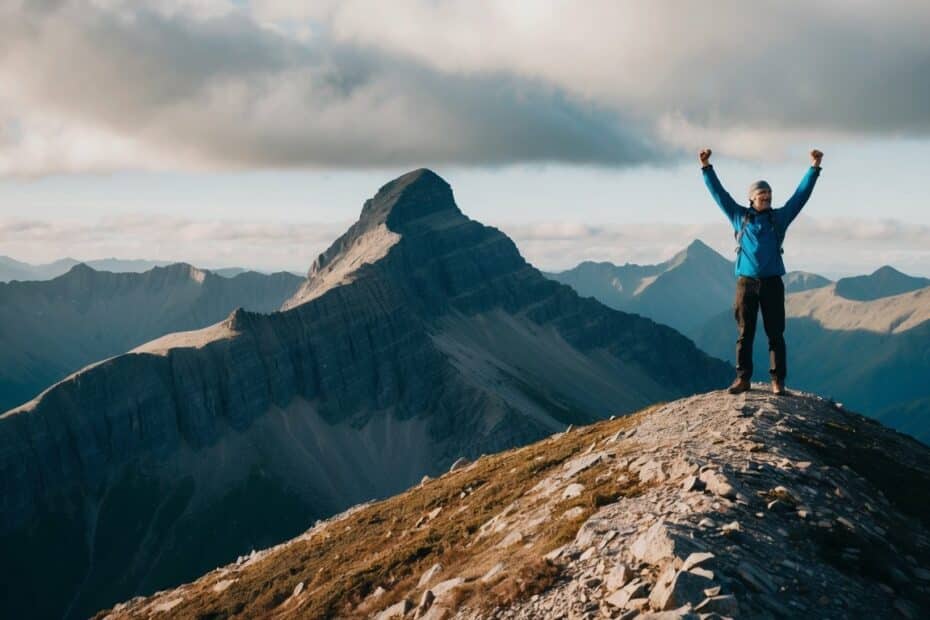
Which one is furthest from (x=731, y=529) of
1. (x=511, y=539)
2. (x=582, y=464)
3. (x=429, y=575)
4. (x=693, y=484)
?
(x=582, y=464)

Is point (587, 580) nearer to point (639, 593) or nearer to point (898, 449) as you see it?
point (639, 593)

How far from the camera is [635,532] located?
17.9 meters

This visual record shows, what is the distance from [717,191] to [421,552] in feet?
47.5

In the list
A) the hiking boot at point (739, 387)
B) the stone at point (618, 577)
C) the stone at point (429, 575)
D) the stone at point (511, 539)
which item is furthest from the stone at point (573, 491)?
the hiking boot at point (739, 387)

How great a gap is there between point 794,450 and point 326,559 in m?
20.6

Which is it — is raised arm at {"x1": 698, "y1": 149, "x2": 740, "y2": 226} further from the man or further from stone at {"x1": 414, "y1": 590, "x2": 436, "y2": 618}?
stone at {"x1": 414, "y1": 590, "x2": 436, "y2": 618}

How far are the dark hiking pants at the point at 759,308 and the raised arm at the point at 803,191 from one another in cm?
211

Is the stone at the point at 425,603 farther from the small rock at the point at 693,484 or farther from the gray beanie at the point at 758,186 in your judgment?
the gray beanie at the point at 758,186

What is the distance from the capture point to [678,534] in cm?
1661

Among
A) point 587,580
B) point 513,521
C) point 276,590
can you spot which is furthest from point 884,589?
point 276,590

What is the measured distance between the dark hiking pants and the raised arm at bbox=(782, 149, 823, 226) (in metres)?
2.11

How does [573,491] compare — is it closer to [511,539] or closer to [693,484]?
[511,539]

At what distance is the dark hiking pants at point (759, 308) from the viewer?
25.7 m

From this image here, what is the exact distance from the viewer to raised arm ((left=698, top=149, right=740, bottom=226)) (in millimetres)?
25047
